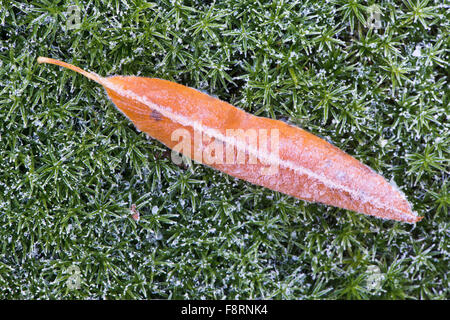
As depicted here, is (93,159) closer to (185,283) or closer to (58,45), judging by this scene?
(58,45)

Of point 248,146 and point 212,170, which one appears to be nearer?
point 248,146

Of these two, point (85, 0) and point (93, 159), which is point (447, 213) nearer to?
point (93, 159)

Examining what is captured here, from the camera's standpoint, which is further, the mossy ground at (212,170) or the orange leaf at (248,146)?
the mossy ground at (212,170)

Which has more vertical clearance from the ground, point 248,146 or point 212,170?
point 248,146

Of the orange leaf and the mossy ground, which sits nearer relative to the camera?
the orange leaf

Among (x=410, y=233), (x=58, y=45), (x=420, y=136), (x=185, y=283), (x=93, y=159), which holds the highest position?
(x=58, y=45)

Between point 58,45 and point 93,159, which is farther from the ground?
point 58,45
